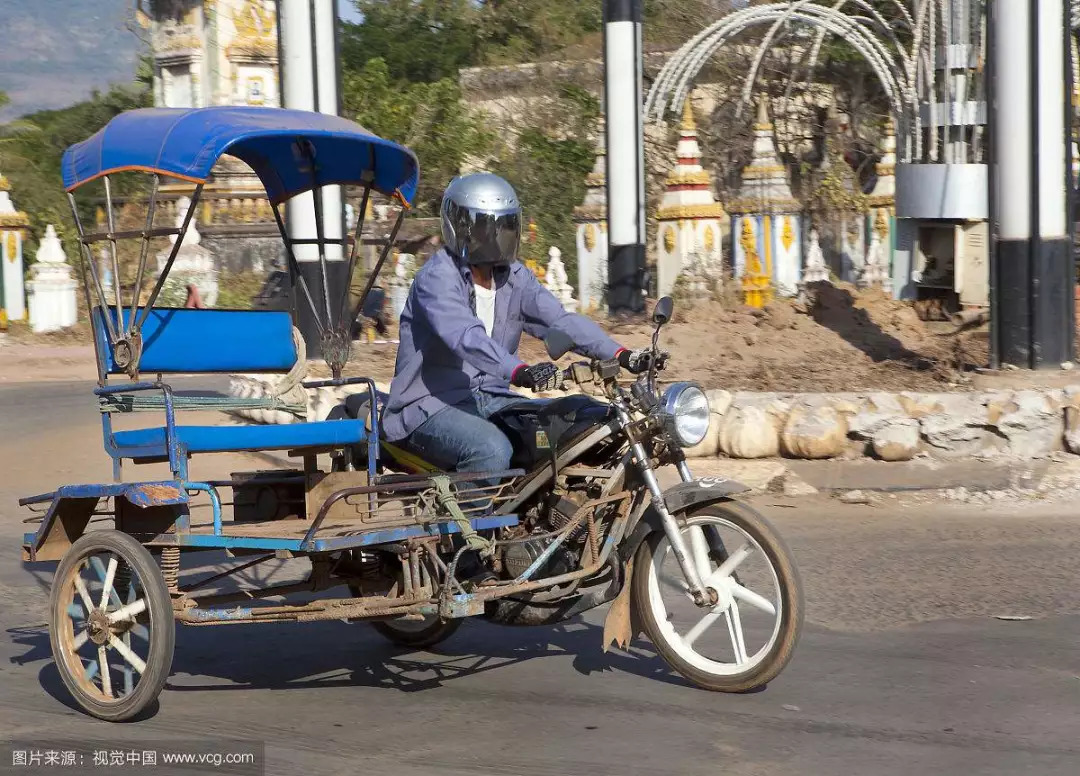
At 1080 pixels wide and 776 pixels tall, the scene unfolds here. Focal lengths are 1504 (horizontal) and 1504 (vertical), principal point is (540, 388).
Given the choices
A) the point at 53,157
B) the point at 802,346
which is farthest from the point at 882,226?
the point at 53,157

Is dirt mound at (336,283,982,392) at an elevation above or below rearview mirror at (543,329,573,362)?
below

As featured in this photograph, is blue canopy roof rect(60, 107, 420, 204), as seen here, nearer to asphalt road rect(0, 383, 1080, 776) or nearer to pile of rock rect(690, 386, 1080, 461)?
asphalt road rect(0, 383, 1080, 776)

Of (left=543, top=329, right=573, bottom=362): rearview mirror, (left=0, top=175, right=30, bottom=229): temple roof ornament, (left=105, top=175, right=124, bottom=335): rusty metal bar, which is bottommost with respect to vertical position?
(left=543, top=329, right=573, bottom=362): rearview mirror

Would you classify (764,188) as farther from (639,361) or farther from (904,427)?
(639,361)

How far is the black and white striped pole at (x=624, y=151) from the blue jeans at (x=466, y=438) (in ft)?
36.6

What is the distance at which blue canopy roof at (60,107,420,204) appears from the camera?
16.8 ft

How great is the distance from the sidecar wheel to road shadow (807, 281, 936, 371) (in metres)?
8.07

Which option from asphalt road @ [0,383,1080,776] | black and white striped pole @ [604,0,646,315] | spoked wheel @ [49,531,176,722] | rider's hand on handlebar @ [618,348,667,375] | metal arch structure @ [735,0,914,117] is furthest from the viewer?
metal arch structure @ [735,0,914,117]

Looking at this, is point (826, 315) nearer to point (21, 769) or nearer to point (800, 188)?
point (21, 769)

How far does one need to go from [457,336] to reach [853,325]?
10.5m

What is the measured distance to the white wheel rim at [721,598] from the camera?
15.5 feet

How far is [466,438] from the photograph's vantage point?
16.9ft

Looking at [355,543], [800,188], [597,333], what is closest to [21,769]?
[355,543]

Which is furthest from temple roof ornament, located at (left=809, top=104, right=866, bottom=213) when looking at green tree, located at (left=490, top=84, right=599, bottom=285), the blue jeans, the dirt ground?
the blue jeans
